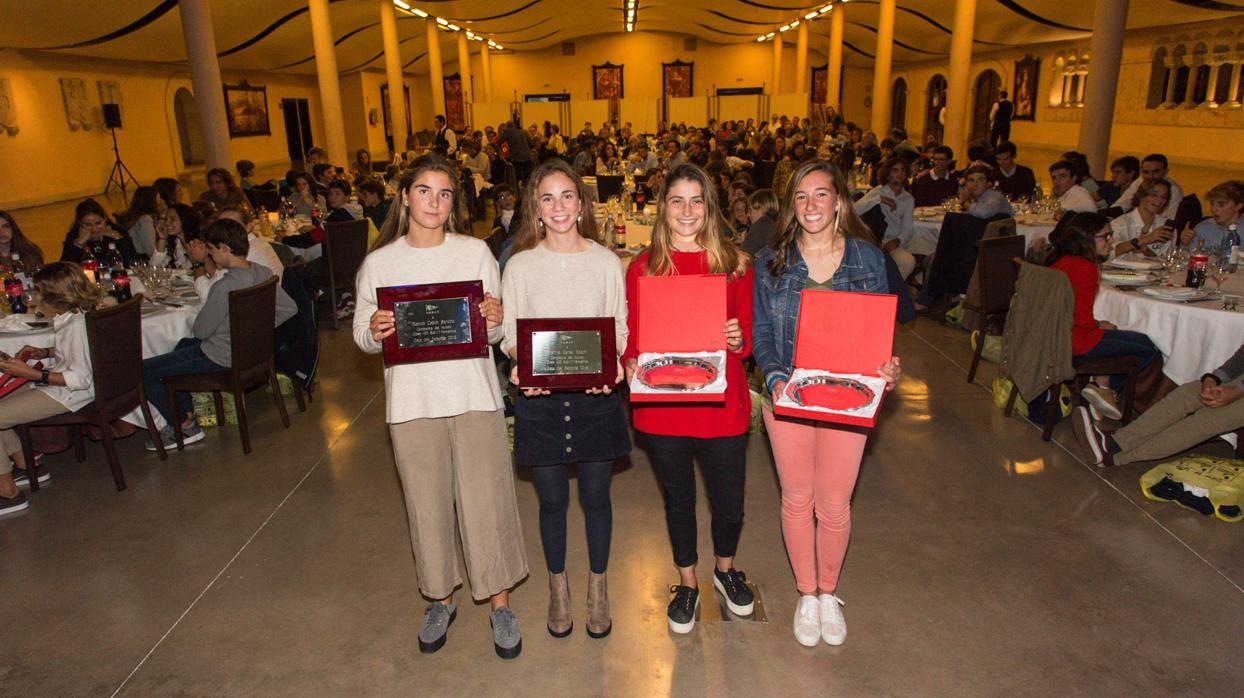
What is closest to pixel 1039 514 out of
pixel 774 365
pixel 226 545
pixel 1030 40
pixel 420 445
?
pixel 774 365

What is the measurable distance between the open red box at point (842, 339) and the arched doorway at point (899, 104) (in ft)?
116

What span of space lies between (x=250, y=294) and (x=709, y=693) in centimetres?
314

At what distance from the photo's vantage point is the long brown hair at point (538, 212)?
2.30 meters

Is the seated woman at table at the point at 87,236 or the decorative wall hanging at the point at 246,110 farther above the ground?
the decorative wall hanging at the point at 246,110

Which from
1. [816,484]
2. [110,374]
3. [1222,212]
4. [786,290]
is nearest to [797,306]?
[786,290]

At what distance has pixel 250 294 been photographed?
418cm

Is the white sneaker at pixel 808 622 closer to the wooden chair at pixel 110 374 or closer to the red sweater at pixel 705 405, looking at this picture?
the red sweater at pixel 705 405

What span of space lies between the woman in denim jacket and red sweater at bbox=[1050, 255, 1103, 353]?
2.29 m

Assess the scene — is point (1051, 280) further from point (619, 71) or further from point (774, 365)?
point (619, 71)

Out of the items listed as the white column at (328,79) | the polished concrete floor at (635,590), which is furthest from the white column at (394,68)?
the polished concrete floor at (635,590)

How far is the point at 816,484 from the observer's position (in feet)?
8.18

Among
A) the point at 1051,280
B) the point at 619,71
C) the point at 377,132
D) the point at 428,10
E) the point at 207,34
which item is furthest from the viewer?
the point at 619,71

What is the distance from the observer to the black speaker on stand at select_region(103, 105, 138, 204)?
16359 millimetres

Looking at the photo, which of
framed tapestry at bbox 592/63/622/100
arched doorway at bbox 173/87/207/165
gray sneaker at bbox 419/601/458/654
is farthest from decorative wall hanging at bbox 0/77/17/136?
framed tapestry at bbox 592/63/622/100
